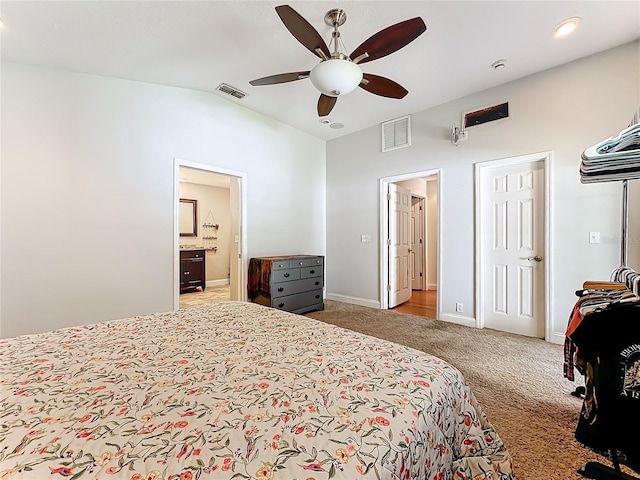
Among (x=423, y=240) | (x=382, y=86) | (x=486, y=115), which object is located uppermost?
(x=486, y=115)

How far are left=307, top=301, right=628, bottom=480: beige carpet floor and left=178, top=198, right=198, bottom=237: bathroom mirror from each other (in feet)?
14.2

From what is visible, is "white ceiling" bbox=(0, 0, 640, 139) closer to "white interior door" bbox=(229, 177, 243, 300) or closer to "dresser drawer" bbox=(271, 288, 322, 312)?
"white interior door" bbox=(229, 177, 243, 300)

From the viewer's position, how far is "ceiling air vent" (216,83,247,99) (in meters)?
3.21

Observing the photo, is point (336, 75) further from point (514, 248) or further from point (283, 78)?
point (514, 248)

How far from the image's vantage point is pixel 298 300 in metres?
3.96

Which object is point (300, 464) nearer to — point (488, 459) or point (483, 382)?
point (488, 459)

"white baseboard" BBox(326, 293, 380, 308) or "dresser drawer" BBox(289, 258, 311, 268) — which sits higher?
"dresser drawer" BBox(289, 258, 311, 268)

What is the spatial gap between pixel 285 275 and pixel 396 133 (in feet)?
8.90

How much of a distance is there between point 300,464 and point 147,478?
1.00ft

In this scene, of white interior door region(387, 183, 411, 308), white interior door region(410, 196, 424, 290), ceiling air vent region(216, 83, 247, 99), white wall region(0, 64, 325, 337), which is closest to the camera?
white wall region(0, 64, 325, 337)

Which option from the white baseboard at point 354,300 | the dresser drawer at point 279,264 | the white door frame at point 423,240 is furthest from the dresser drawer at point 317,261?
the white door frame at point 423,240

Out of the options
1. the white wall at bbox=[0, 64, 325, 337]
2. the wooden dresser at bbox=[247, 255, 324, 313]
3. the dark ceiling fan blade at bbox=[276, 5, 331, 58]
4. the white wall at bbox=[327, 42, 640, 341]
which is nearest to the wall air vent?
the white wall at bbox=[327, 42, 640, 341]

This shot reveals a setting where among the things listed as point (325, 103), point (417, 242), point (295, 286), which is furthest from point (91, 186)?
point (417, 242)

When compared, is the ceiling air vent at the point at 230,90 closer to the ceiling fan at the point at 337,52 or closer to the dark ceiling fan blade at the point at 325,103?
the dark ceiling fan blade at the point at 325,103
